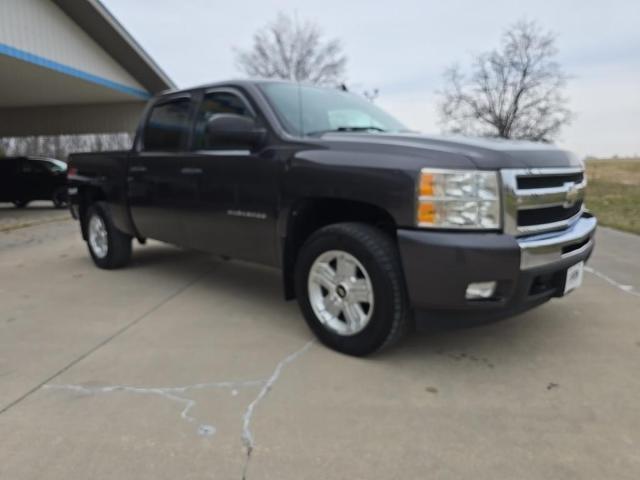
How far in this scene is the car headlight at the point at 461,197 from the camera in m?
2.77

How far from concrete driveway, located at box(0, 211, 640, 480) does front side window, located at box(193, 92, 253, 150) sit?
4.66ft

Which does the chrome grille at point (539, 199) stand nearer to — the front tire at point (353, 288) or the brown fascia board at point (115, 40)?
the front tire at point (353, 288)

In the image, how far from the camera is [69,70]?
1345cm

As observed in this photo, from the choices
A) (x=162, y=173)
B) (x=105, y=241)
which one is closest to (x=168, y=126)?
(x=162, y=173)

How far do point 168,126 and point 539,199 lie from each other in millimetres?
3377

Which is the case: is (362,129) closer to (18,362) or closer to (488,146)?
(488,146)

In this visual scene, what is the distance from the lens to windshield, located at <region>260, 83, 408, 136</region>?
148 inches

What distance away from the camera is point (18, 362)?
335cm

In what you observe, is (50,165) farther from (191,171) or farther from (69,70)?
(191,171)

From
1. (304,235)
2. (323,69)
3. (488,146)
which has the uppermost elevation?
(323,69)

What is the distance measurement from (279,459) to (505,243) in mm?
1584

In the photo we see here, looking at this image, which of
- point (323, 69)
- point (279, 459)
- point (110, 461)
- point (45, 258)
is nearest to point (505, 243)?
point (279, 459)

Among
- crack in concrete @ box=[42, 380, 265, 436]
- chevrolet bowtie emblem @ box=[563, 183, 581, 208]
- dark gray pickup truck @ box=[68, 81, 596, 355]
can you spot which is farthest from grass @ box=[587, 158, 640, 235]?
crack in concrete @ box=[42, 380, 265, 436]

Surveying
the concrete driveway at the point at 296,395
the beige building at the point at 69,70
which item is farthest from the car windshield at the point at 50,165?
the concrete driveway at the point at 296,395
